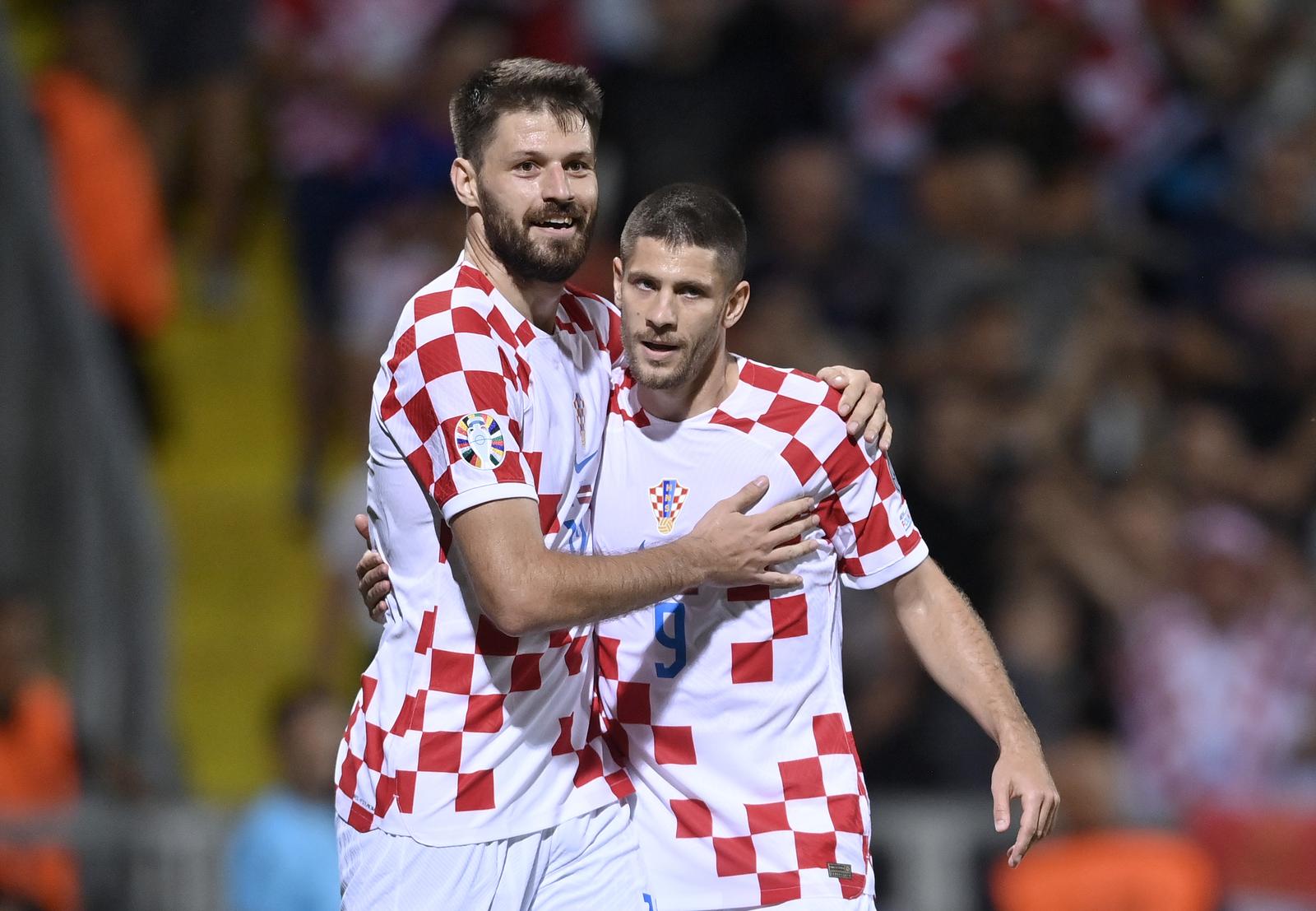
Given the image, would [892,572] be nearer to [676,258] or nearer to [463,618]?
[676,258]

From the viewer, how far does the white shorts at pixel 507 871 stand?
3.65 m

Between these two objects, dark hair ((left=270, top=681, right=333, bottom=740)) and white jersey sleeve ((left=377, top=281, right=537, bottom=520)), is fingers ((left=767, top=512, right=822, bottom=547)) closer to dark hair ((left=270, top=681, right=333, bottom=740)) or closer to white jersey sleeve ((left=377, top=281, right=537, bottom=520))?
white jersey sleeve ((left=377, top=281, right=537, bottom=520))

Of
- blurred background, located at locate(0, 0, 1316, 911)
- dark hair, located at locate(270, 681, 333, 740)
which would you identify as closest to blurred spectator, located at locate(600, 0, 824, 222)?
blurred background, located at locate(0, 0, 1316, 911)

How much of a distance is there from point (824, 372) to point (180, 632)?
19.4 feet

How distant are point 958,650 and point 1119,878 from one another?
3068 millimetres

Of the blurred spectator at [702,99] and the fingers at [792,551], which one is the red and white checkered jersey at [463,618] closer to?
the fingers at [792,551]

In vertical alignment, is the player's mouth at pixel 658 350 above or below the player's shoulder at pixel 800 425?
above

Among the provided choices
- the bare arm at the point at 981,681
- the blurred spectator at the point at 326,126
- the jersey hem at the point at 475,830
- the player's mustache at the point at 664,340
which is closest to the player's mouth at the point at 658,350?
the player's mustache at the point at 664,340

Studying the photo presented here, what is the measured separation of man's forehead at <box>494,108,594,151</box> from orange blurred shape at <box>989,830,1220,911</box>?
3807mm

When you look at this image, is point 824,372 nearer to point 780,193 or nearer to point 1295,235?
point 780,193

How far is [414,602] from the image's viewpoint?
3.75m

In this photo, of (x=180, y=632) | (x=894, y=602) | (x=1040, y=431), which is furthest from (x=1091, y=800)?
(x=180, y=632)

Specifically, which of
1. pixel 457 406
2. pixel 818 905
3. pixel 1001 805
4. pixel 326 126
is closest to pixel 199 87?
pixel 326 126

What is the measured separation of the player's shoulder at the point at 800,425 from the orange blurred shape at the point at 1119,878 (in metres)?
3.16
